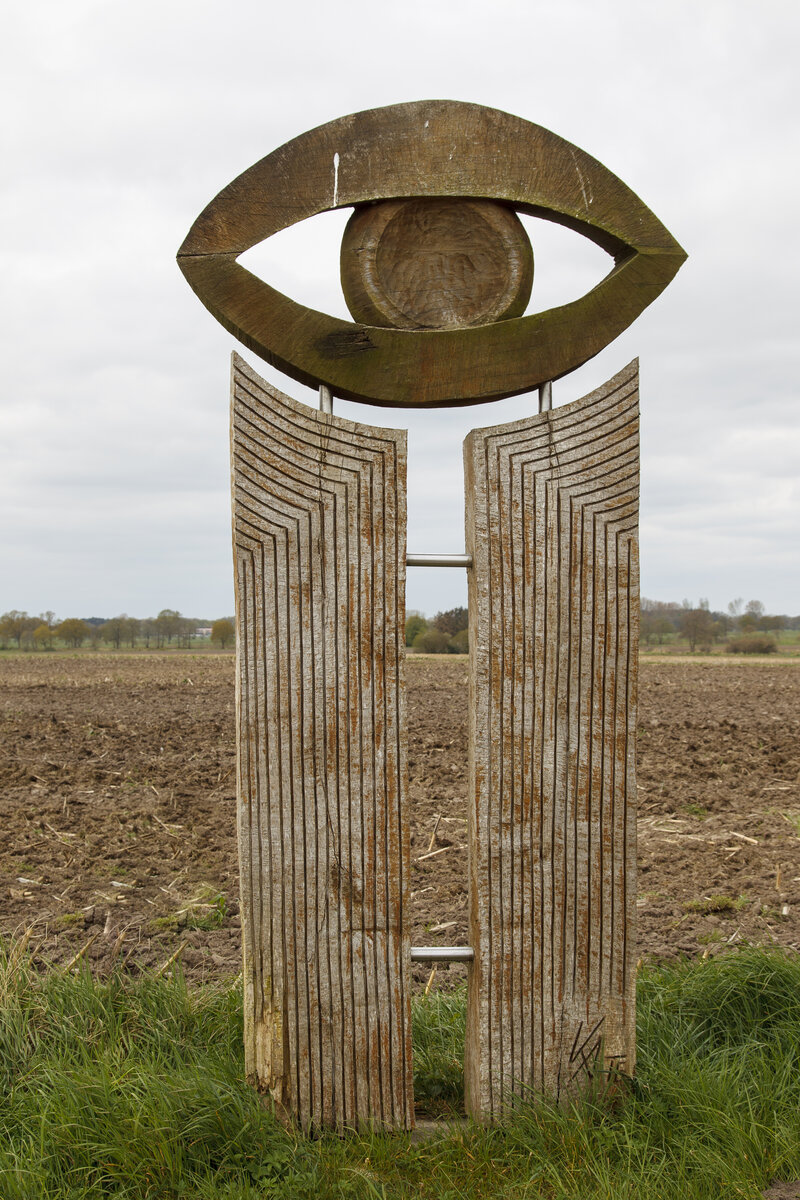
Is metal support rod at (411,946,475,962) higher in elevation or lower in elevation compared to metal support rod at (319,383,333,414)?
lower

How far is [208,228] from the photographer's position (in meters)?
2.57

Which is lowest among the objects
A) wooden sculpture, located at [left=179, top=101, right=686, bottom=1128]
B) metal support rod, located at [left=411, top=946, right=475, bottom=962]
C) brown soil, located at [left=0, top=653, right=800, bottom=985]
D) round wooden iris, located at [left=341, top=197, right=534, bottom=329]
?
brown soil, located at [left=0, top=653, right=800, bottom=985]

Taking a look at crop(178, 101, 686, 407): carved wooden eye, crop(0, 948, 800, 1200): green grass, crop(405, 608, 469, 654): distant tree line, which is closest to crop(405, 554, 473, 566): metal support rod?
crop(178, 101, 686, 407): carved wooden eye

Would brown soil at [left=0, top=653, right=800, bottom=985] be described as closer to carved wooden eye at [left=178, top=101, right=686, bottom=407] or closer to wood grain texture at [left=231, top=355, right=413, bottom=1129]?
wood grain texture at [left=231, top=355, right=413, bottom=1129]

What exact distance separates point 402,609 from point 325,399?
708 millimetres

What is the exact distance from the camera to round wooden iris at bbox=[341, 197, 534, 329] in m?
2.63

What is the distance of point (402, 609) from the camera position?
257cm

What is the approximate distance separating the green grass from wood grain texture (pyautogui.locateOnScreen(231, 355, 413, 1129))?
195 millimetres

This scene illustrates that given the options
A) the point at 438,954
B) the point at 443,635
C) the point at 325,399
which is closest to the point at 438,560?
the point at 325,399

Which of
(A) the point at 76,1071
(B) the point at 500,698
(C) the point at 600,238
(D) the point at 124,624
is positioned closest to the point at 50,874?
(A) the point at 76,1071

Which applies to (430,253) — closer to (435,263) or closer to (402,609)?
(435,263)

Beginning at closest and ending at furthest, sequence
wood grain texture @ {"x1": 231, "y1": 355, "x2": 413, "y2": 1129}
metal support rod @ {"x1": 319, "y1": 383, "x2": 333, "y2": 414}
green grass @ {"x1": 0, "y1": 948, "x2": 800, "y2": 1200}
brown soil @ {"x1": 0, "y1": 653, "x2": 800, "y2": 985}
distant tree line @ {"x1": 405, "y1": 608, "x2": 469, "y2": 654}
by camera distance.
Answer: green grass @ {"x1": 0, "y1": 948, "x2": 800, "y2": 1200} → wood grain texture @ {"x1": 231, "y1": 355, "x2": 413, "y2": 1129} → metal support rod @ {"x1": 319, "y1": 383, "x2": 333, "y2": 414} → brown soil @ {"x1": 0, "y1": 653, "x2": 800, "y2": 985} → distant tree line @ {"x1": 405, "y1": 608, "x2": 469, "y2": 654}

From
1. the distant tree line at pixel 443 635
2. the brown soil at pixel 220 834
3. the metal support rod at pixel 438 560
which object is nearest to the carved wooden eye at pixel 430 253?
the metal support rod at pixel 438 560

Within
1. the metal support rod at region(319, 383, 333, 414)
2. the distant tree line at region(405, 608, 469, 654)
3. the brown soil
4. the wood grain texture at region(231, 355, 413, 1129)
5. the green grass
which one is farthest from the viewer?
the distant tree line at region(405, 608, 469, 654)
